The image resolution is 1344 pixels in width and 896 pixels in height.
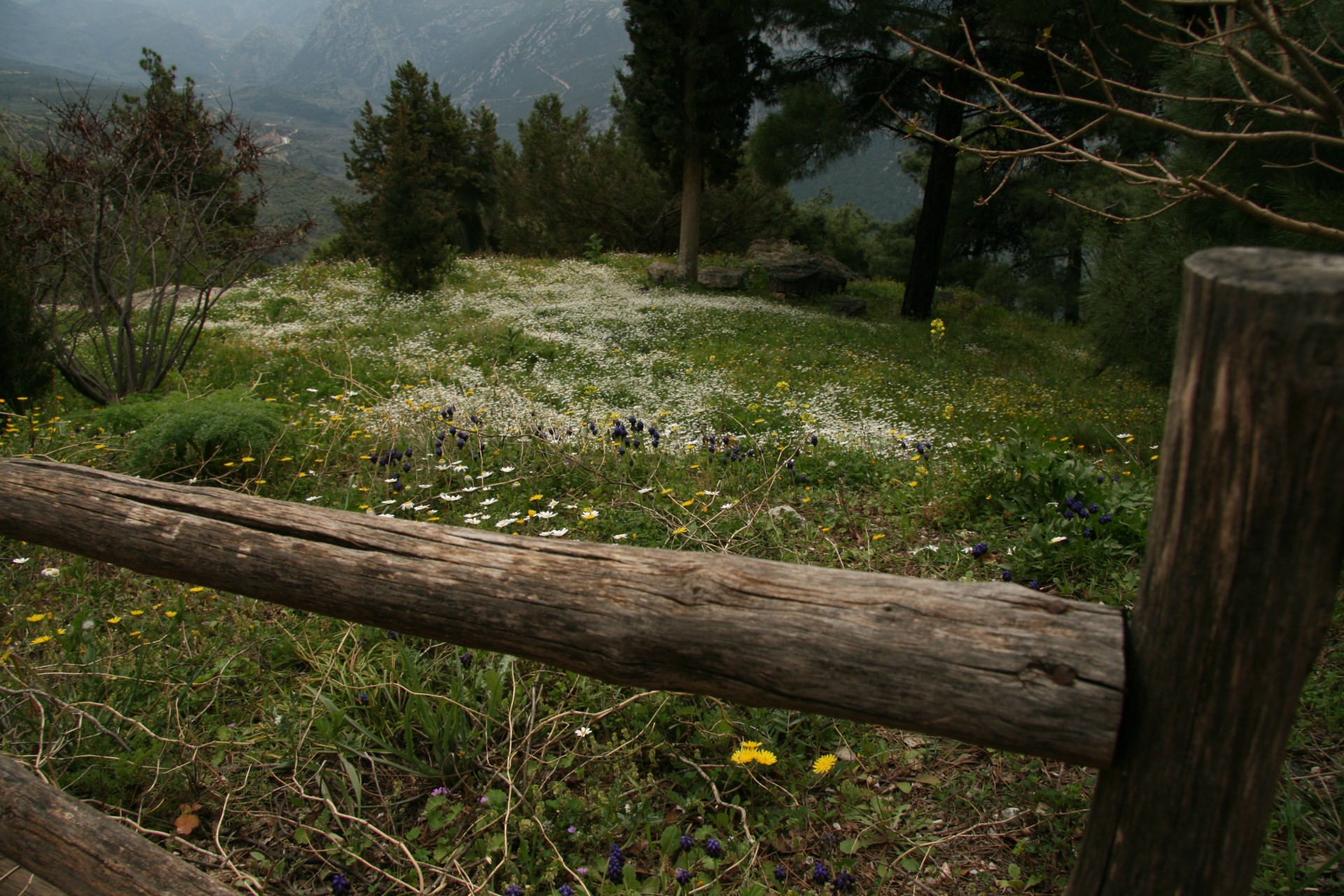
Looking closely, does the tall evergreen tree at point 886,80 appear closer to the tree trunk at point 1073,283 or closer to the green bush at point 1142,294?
the green bush at point 1142,294

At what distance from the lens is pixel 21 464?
91.0 inches

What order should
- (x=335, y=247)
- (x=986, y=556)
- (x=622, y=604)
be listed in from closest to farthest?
1. (x=622, y=604)
2. (x=986, y=556)
3. (x=335, y=247)

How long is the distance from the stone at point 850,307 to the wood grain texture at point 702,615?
498 inches

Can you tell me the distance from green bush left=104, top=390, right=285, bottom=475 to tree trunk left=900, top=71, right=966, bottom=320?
1101cm

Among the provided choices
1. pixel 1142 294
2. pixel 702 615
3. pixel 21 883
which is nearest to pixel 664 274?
pixel 1142 294

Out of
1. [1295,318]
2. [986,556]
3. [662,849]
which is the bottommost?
[662,849]

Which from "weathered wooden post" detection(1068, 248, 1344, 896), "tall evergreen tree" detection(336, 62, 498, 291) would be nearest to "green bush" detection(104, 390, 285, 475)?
"weathered wooden post" detection(1068, 248, 1344, 896)

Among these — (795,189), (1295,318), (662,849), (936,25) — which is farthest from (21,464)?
(795,189)

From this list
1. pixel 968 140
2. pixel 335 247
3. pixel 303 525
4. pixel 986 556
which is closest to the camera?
pixel 303 525

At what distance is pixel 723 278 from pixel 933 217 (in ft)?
15.0

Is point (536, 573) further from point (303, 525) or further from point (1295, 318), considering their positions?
point (1295, 318)

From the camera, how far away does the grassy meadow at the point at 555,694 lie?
2250 mm

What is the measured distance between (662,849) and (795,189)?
518 ft

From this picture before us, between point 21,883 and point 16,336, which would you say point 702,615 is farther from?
point 16,336
